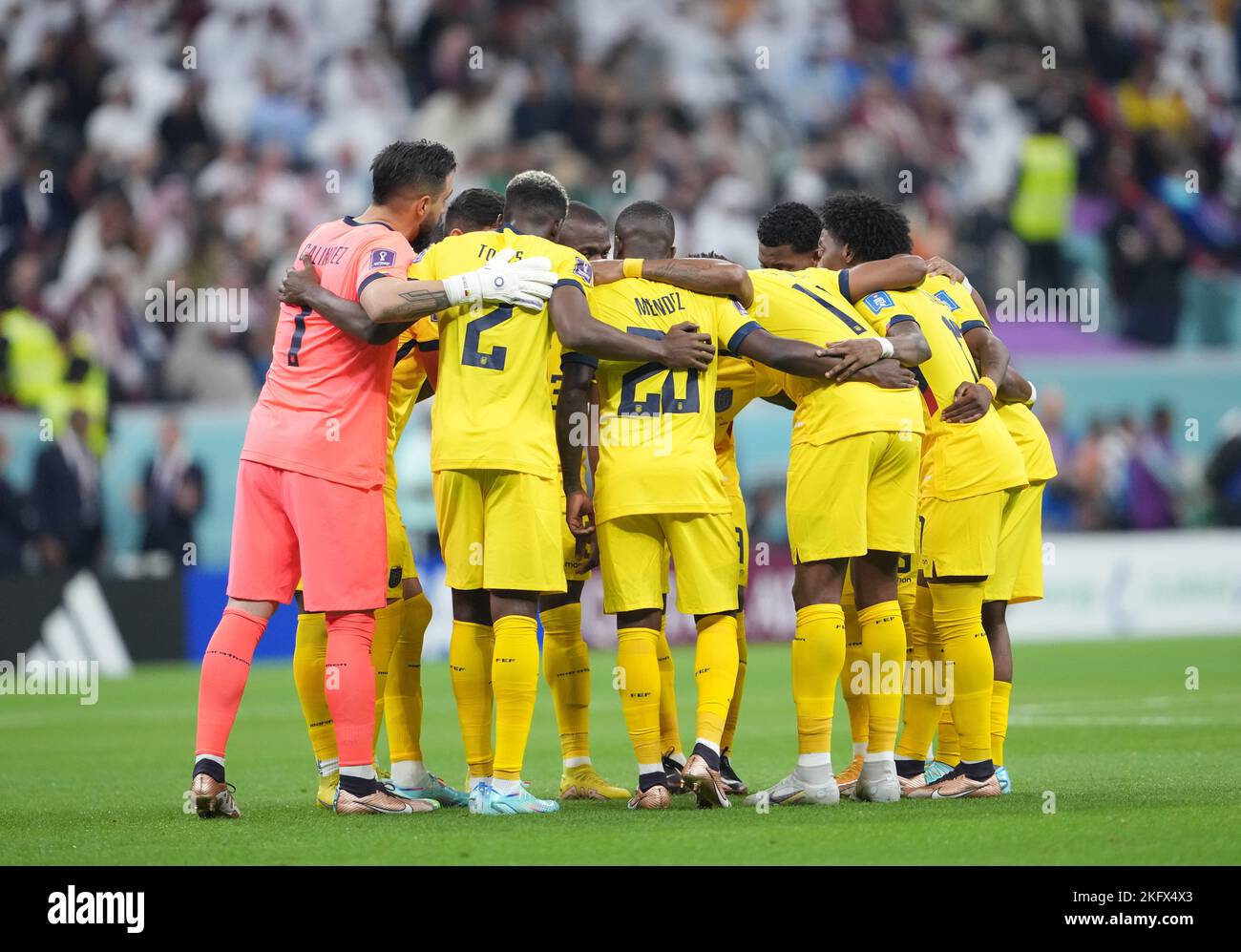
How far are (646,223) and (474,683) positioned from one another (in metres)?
2.16

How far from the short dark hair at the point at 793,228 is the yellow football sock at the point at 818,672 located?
1747 millimetres

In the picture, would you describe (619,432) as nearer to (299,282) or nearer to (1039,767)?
(299,282)

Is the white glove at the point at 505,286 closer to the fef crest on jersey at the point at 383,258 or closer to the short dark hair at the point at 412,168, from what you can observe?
the fef crest on jersey at the point at 383,258

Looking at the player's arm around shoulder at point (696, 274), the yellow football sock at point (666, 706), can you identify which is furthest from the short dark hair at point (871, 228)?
the yellow football sock at point (666, 706)

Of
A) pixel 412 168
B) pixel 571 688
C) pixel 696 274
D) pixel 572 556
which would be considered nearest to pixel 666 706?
pixel 571 688

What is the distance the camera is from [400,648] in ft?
26.6

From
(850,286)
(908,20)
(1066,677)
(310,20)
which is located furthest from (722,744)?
(908,20)

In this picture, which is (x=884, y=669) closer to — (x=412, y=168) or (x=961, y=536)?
(x=961, y=536)

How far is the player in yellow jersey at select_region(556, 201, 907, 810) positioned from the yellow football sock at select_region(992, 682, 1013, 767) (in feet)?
4.41

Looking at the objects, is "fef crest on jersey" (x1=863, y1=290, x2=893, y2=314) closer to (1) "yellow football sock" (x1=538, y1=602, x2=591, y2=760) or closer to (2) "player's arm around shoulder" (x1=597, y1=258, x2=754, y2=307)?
(2) "player's arm around shoulder" (x1=597, y1=258, x2=754, y2=307)

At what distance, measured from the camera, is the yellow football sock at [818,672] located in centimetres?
713

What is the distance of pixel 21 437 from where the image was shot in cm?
1753

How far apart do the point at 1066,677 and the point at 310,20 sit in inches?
534

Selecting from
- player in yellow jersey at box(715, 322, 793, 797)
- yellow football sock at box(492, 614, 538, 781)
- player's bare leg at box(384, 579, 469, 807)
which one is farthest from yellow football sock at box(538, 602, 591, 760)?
yellow football sock at box(492, 614, 538, 781)
